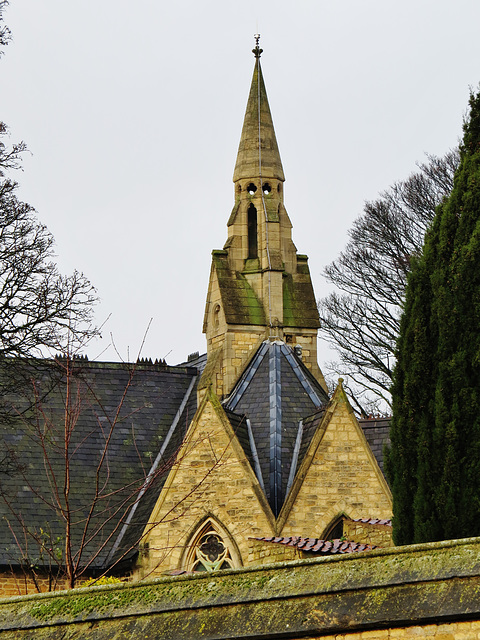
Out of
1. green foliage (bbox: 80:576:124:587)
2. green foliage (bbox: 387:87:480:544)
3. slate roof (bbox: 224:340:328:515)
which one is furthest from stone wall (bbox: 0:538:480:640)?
slate roof (bbox: 224:340:328:515)

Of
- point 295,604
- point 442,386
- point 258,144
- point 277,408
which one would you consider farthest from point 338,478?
point 295,604

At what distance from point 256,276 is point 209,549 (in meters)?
6.57

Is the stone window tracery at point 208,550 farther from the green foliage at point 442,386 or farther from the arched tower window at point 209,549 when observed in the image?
the green foliage at point 442,386

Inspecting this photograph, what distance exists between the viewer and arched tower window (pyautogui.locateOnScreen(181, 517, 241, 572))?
19.4 metres

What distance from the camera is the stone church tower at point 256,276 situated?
23.8 meters

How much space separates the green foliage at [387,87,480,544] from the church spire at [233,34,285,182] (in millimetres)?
12040

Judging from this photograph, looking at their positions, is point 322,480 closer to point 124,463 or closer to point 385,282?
point 124,463

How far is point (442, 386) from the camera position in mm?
11727

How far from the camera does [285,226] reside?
80.8 feet

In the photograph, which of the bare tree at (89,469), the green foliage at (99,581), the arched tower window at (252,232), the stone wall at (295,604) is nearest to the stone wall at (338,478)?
the bare tree at (89,469)

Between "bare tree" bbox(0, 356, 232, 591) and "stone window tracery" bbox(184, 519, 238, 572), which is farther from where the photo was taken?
"bare tree" bbox(0, 356, 232, 591)

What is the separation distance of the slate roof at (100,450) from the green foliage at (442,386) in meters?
8.29

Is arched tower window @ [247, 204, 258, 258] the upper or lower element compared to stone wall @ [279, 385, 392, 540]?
upper

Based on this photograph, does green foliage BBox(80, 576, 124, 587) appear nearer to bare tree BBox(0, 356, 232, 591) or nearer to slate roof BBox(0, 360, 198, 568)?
bare tree BBox(0, 356, 232, 591)
